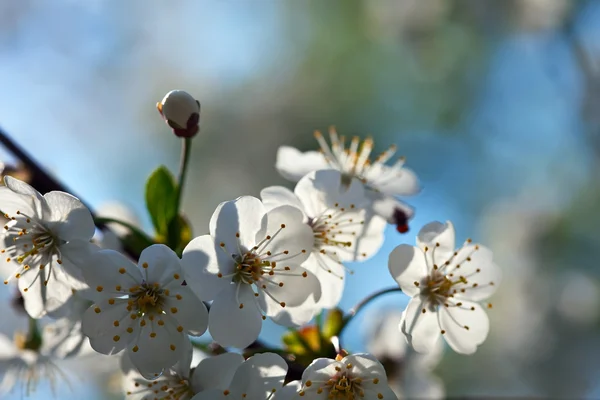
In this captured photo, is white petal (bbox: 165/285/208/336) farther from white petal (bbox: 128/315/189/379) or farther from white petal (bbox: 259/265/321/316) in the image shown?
white petal (bbox: 259/265/321/316)

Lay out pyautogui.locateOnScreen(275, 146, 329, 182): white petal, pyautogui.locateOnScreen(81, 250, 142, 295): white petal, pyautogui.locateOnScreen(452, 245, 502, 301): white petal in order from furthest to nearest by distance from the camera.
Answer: pyautogui.locateOnScreen(275, 146, 329, 182): white petal → pyautogui.locateOnScreen(452, 245, 502, 301): white petal → pyautogui.locateOnScreen(81, 250, 142, 295): white petal

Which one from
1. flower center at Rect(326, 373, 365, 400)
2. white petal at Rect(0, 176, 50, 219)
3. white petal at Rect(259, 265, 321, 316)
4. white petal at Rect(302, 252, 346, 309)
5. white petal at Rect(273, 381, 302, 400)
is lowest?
white petal at Rect(273, 381, 302, 400)

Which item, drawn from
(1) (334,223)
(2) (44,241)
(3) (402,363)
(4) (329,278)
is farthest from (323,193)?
(3) (402,363)

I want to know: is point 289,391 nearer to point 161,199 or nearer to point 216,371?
point 216,371

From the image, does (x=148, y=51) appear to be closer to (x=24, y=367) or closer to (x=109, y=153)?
(x=109, y=153)

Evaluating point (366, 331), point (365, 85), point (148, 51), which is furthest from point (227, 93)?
point (366, 331)

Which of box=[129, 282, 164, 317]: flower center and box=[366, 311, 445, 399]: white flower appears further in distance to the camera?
box=[366, 311, 445, 399]: white flower

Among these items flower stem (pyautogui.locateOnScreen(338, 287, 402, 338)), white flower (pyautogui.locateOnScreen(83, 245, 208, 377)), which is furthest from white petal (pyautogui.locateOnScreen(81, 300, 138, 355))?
flower stem (pyautogui.locateOnScreen(338, 287, 402, 338))
